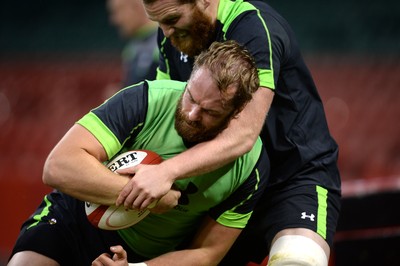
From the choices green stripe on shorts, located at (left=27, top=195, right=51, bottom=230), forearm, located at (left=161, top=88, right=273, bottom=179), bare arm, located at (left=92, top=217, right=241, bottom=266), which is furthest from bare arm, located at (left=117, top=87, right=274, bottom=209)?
green stripe on shorts, located at (left=27, top=195, right=51, bottom=230)

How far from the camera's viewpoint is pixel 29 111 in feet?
29.0

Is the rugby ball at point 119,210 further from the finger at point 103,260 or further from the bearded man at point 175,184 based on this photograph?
the finger at point 103,260

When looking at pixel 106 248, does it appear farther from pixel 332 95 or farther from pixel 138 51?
pixel 332 95

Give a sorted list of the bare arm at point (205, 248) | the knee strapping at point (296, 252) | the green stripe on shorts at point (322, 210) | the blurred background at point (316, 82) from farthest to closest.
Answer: the blurred background at point (316, 82) → the green stripe on shorts at point (322, 210) → the knee strapping at point (296, 252) → the bare arm at point (205, 248)

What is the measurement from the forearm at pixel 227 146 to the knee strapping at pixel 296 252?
44 cm

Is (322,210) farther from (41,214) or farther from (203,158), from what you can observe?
Answer: (41,214)

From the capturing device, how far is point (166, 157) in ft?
9.80

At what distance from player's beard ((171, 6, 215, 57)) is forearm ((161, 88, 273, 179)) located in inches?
12.8

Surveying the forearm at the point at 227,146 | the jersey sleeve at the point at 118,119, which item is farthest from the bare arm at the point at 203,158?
the jersey sleeve at the point at 118,119

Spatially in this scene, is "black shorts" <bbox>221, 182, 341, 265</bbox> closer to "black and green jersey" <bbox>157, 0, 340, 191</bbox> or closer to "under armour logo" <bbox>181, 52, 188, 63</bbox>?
"black and green jersey" <bbox>157, 0, 340, 191</bbox>

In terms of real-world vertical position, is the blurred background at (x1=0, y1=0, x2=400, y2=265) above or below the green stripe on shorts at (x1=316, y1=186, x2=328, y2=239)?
below

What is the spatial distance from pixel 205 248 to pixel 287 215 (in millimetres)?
437

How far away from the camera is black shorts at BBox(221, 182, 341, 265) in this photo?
3.36 meters

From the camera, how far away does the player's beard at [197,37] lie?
10.5ft
